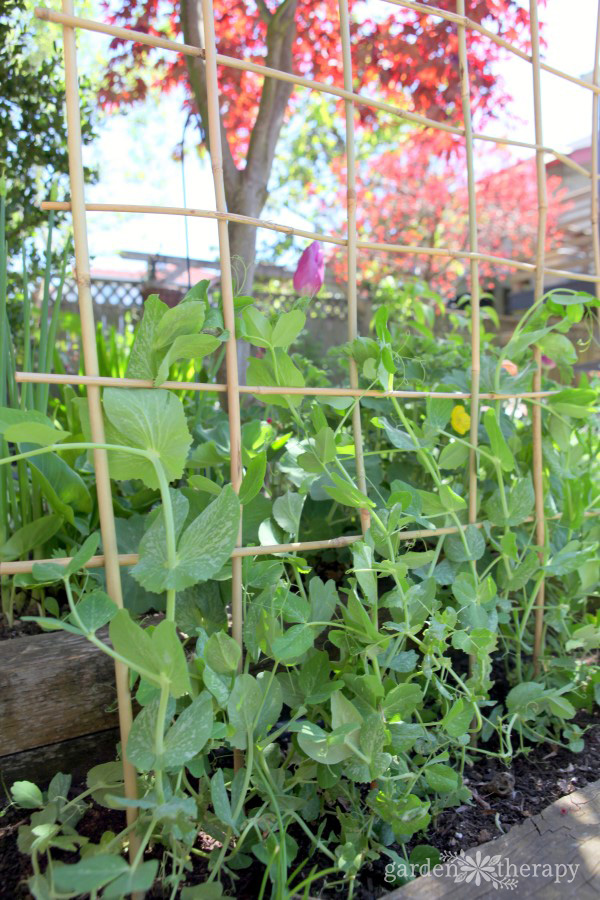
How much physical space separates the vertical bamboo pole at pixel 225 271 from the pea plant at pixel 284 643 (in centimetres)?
2

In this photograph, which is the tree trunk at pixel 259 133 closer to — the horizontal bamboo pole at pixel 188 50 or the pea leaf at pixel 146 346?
the horizontal bamboo pole at pixel 188 50

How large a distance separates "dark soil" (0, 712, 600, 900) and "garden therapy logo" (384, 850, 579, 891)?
4cm

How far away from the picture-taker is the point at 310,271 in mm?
1139

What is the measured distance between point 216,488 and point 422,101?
6.61ft

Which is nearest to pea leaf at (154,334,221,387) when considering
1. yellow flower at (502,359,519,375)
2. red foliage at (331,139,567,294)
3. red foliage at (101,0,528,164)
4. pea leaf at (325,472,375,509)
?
pea leaf at (325,472,375,509)

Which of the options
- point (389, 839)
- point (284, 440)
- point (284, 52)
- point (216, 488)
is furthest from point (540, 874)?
point (284, 52)

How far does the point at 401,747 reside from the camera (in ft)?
2.69

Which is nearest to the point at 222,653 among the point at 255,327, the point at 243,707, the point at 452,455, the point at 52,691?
the point at 243,707

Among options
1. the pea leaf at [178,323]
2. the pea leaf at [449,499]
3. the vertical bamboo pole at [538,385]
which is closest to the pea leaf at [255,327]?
the pea leaf at [178,323]

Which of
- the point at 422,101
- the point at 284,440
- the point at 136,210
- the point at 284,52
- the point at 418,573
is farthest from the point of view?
the point at 422,101

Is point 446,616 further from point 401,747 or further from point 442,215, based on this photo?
point 442,215

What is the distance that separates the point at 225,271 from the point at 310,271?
35 cm

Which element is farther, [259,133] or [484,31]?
[259,133]

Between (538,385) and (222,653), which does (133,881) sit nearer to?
(222,653)
